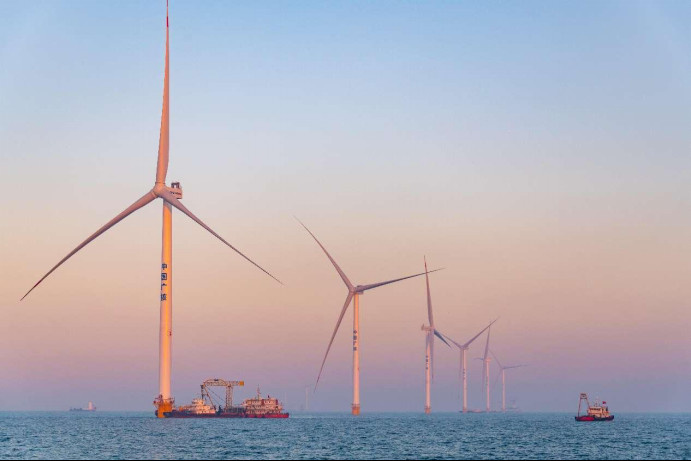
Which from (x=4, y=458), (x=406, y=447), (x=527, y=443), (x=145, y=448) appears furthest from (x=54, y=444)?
(x=527, y=443)

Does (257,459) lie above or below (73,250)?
below

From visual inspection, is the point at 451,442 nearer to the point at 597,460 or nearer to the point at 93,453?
the point at 597,460

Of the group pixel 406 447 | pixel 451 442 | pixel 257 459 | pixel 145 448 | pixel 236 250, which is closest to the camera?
pixel 257 459

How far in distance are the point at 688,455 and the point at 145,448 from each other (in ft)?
269

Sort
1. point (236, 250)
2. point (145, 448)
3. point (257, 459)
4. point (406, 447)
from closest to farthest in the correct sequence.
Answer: point (257, 459)
point (145, 448)
point (406, 447)
point (236, 250)

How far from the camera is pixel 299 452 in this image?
138500mm

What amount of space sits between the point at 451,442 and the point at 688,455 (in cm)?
4493

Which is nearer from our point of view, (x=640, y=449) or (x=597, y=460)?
(x=597, y=460)

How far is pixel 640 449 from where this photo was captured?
521 feet

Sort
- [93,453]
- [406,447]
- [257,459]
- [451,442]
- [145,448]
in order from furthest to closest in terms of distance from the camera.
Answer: [451,442] < [406,447] < [145,448] < [93,453] < [257,459]

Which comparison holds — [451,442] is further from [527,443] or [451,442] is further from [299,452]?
[299,452]

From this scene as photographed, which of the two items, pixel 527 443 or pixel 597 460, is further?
pixel 527 443

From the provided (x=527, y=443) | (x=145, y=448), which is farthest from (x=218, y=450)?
(x=527, y=443)

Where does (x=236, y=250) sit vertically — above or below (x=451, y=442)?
above
